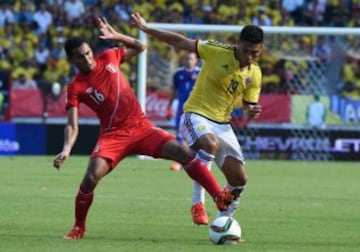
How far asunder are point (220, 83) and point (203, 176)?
107cm

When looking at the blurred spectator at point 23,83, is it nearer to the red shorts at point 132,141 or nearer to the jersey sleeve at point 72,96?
the red shorts at point 132,141

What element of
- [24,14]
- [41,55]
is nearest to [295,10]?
[41,55]

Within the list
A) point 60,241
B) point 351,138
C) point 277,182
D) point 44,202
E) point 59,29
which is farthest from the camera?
point 59,29

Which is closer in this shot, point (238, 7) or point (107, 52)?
point (107, 52)

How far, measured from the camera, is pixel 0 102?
88.2ft

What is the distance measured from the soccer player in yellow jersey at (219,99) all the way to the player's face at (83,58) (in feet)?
2.50

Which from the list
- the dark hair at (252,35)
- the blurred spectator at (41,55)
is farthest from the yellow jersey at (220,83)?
the blurred spectator at (41,55)

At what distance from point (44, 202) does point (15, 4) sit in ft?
64.9

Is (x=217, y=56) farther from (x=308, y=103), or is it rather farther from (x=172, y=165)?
(x=308, y=103)

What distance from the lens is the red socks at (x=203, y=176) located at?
11.0m

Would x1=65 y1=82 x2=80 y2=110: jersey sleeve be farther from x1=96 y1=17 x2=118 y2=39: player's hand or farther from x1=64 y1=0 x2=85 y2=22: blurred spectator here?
x1=64 y1=0 x2=85 y2=22: blurred spectator

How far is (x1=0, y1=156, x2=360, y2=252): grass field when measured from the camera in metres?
10.4

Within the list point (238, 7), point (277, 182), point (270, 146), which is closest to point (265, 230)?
point (277, 182)

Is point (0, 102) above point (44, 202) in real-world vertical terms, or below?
below
